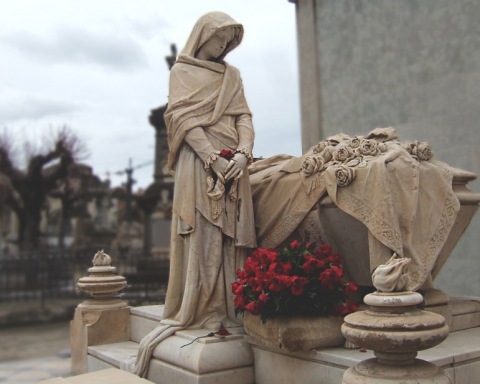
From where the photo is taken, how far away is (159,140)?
17156 mm

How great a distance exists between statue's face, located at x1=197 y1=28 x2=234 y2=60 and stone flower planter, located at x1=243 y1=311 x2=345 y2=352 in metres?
2.15

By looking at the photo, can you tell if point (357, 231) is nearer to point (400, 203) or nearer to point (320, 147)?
point (400, 203)

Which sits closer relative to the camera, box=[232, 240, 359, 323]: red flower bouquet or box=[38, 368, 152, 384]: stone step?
box=[232, 240, 359, 323]: red flower bouquet

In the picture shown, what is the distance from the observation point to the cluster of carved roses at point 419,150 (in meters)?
3.63

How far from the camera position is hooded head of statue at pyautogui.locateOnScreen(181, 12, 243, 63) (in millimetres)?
3928

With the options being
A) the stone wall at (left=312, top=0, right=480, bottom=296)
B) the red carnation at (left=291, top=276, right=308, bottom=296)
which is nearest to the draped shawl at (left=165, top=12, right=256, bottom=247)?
the red carnation at (left=291, top=276, right=308, bottom=296)

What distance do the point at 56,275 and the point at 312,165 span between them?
1145 cm

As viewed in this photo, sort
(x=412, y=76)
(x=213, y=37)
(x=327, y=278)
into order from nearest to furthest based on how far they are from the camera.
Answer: (x=327, y=278) < (x=213, y=37) < (x=412, y=76)

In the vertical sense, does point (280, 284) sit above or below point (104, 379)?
above

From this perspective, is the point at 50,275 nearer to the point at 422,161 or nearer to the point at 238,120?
the point at 238,120

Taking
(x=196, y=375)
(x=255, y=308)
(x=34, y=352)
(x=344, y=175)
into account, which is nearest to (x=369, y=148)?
(x=344, y=175)

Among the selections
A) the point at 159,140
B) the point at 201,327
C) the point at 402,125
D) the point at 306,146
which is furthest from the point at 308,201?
the point at 159,140

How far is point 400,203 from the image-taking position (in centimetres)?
330

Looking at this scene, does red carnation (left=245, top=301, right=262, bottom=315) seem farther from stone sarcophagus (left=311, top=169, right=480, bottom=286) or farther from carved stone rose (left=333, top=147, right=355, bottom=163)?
carved stone rose (left=333, top=147, right=355, bottom=163)
